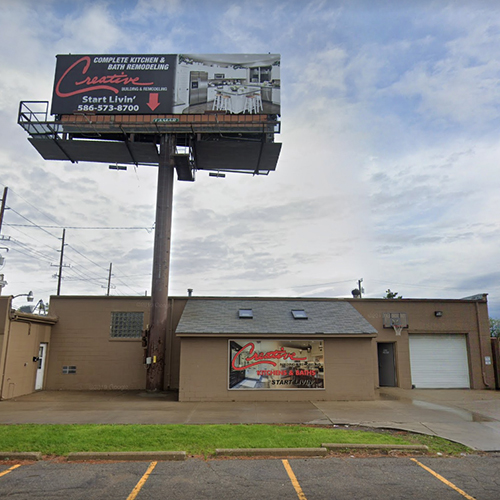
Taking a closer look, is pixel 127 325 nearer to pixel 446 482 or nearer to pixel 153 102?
pixel 153 102

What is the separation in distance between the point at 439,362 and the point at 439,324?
175cm

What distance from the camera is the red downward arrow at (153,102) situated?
18297 millimetres

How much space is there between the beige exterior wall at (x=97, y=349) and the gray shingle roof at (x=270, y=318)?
2.17 metres

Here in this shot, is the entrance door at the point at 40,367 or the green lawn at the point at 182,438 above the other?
the entrance door at the point at 40,367

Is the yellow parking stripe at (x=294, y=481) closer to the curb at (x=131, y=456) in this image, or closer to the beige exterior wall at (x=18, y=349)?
the curb at (x=131, y=456)

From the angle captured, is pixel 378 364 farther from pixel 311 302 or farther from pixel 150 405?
pixel 150 405

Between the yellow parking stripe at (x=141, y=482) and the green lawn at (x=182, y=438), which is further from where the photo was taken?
the green lawn at (x=182, y=438)

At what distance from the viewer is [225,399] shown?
46.9 ft

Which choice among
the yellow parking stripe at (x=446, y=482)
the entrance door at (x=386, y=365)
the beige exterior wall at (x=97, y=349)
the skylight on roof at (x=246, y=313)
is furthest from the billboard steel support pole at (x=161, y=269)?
the yellow parking stripe at (x=446, y=482)

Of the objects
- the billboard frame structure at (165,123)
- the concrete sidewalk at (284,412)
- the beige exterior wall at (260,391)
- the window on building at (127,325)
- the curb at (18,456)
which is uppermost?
the billboard frame structure at (165,123)

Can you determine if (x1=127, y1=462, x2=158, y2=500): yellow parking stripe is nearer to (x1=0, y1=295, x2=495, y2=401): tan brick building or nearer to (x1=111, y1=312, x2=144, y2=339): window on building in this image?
(x1=0, y1=295, x2=495, y2=401): tan brick building

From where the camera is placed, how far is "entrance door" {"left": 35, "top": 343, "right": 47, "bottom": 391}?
55.1 ft

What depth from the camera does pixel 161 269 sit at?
16.7m

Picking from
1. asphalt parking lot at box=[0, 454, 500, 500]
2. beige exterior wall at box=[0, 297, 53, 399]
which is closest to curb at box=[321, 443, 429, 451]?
asphalt parking lot at box=[0, 454, 500, 500]
